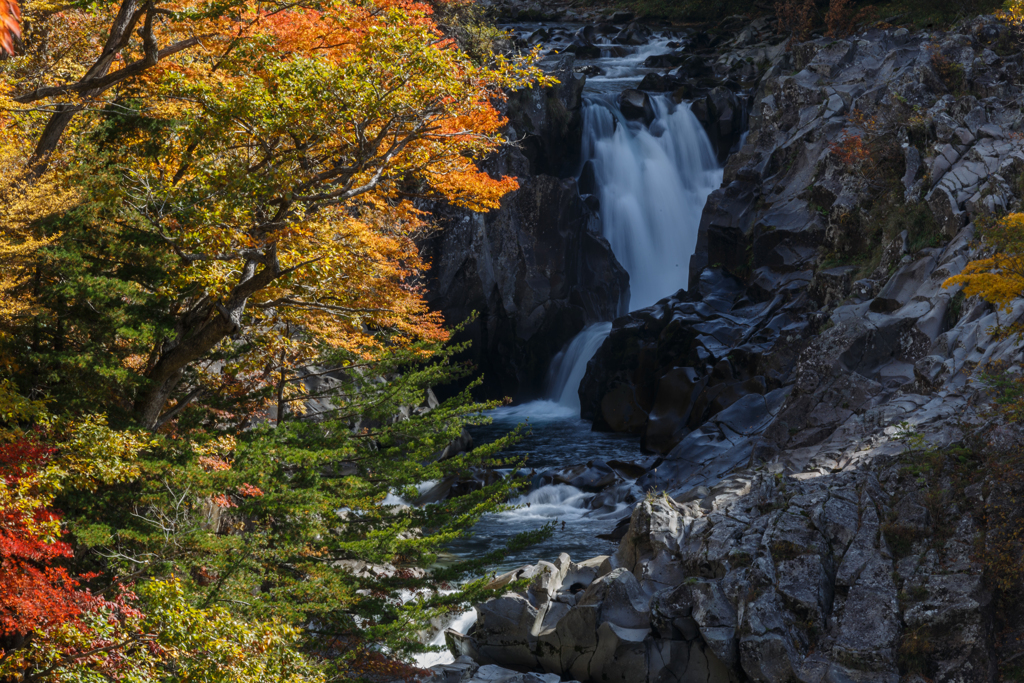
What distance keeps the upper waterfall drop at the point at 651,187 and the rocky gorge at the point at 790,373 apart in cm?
83

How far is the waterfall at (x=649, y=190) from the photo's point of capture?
32562 mm

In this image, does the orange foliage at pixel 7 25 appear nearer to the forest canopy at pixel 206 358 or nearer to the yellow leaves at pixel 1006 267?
the forest canopy at pixel 206 358

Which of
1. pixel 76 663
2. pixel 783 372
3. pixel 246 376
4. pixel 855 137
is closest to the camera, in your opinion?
pixel 76 663

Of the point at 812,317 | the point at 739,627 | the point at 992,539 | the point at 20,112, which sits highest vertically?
the point at 20,112

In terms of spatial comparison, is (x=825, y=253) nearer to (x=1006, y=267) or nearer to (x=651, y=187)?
(x=1006, y=267)

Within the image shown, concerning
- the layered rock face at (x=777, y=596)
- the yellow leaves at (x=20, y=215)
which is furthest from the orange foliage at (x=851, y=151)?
the yellow leaves at (x=20, y=215)

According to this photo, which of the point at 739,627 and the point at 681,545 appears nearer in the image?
the point at 739,627

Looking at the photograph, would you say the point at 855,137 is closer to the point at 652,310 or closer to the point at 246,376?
the point at 652,310

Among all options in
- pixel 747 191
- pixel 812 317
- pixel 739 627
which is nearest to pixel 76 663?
pixel 739 627

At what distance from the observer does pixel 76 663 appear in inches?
239

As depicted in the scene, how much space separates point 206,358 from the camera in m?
10.8

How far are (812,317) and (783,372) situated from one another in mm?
1967

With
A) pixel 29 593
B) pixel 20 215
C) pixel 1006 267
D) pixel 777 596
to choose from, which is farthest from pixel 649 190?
pixel 29 593

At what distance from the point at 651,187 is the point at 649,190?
0.61 ft
